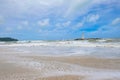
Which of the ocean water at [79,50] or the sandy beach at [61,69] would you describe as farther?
the ocean water at [79,50]

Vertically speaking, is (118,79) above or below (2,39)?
below

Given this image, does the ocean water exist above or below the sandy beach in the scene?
above

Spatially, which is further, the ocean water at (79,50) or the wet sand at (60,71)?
the ocean water at (79,50)

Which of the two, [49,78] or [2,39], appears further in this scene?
[2,39]

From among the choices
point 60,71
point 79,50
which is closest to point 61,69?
point 60,71

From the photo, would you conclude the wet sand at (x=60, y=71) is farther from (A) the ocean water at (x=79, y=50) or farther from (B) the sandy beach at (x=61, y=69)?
(A) the ocean water at (x=79, y=50)

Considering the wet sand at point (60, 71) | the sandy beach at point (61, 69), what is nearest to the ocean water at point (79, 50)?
the sandy beach at point (61, 69)

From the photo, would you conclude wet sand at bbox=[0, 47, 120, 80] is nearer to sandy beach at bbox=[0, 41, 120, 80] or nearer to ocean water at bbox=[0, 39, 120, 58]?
sandy beach at bbox=[0, 41, 120, 80]

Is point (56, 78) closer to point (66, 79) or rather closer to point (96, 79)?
point (66, 79)

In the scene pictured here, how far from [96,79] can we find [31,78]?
2.22 meters

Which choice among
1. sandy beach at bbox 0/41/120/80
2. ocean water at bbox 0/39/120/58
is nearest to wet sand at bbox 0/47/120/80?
sandy beach at bbox 0/41/120/80

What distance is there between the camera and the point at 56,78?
6.55 metres

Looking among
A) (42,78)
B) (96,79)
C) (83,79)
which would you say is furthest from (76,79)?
(42,78)

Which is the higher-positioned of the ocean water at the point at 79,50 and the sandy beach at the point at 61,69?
the ocean water at the point at 79,50
